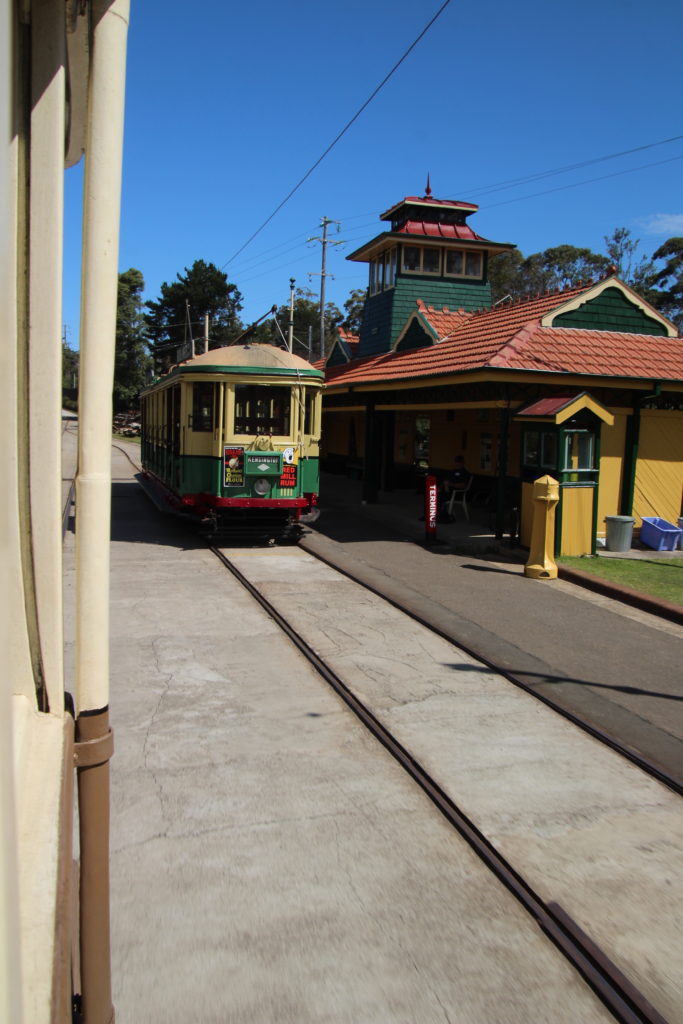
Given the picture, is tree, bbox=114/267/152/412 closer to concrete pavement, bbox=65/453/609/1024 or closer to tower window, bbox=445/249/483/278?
tower window, bbox=445/249/483/278

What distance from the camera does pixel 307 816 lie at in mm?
4434

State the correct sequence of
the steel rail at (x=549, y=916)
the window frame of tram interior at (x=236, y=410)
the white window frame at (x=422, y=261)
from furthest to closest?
the white window frame at (x=422, y=261)
the window frame of tram interior at (x=236, y=410)
the steel rail at (x=549, y=916)

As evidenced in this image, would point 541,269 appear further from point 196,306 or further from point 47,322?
point 47,322

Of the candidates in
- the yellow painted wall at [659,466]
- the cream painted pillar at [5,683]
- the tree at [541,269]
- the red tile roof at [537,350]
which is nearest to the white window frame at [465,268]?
the red tile roof at [537,350]

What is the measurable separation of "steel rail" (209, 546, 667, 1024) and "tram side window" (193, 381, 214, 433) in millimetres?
7963

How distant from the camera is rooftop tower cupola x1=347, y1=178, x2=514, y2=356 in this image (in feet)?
67.6

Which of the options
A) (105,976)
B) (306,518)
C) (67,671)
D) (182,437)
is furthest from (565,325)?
(105,976)

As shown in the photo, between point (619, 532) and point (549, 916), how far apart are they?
10.2 metres

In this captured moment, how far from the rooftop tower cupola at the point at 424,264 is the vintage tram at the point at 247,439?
823 cm

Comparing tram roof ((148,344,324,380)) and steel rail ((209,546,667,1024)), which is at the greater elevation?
tram roof ((148,344,324,380))

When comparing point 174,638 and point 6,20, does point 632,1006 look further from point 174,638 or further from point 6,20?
point 174,638

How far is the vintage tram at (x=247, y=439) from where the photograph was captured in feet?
41.5

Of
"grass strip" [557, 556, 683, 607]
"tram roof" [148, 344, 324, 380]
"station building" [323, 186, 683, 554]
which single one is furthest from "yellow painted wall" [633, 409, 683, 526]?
"tram roof" [148, 344, 324, 380]

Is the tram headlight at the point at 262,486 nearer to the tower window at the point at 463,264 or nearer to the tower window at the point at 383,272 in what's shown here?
the tower window at the point at 383,272
